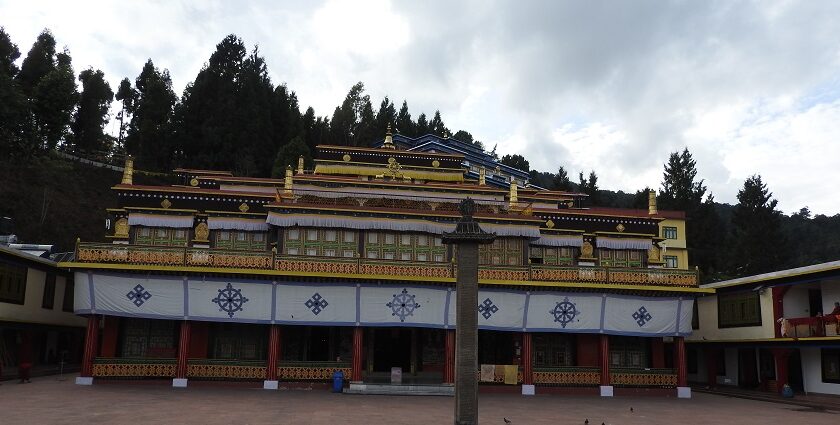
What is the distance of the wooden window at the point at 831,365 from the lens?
28625mm

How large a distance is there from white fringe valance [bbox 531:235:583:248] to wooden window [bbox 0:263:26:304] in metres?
26.4

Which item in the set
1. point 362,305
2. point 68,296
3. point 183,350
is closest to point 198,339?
point 183,350

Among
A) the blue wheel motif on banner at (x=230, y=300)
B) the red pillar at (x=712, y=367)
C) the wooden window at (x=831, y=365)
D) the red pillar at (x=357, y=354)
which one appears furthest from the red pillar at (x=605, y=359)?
the blue wheel motif on banner at (x=230, y=300)

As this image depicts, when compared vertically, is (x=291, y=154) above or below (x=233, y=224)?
above

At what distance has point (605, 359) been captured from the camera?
2955cm

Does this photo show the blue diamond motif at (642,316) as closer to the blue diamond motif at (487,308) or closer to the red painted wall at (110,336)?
the blue diamond motif at (487,308)

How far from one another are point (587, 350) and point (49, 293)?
2928 cm

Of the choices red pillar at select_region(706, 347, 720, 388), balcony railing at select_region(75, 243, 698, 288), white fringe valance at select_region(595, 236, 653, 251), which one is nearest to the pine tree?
red pillar at select_region(706, 347, 720, 388)

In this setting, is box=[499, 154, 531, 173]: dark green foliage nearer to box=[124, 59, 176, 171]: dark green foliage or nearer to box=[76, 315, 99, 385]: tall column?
box=[124, 59, 176, 171]: dark green foliage

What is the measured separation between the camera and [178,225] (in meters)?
31.7

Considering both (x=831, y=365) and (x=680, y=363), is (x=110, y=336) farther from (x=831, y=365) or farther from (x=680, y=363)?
(x=831, y=365)

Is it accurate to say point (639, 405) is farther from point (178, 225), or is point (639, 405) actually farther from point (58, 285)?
point (58, 285)

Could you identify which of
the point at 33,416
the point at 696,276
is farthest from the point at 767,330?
the point at 33,416

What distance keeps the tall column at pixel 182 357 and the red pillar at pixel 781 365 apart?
28.5 metres
